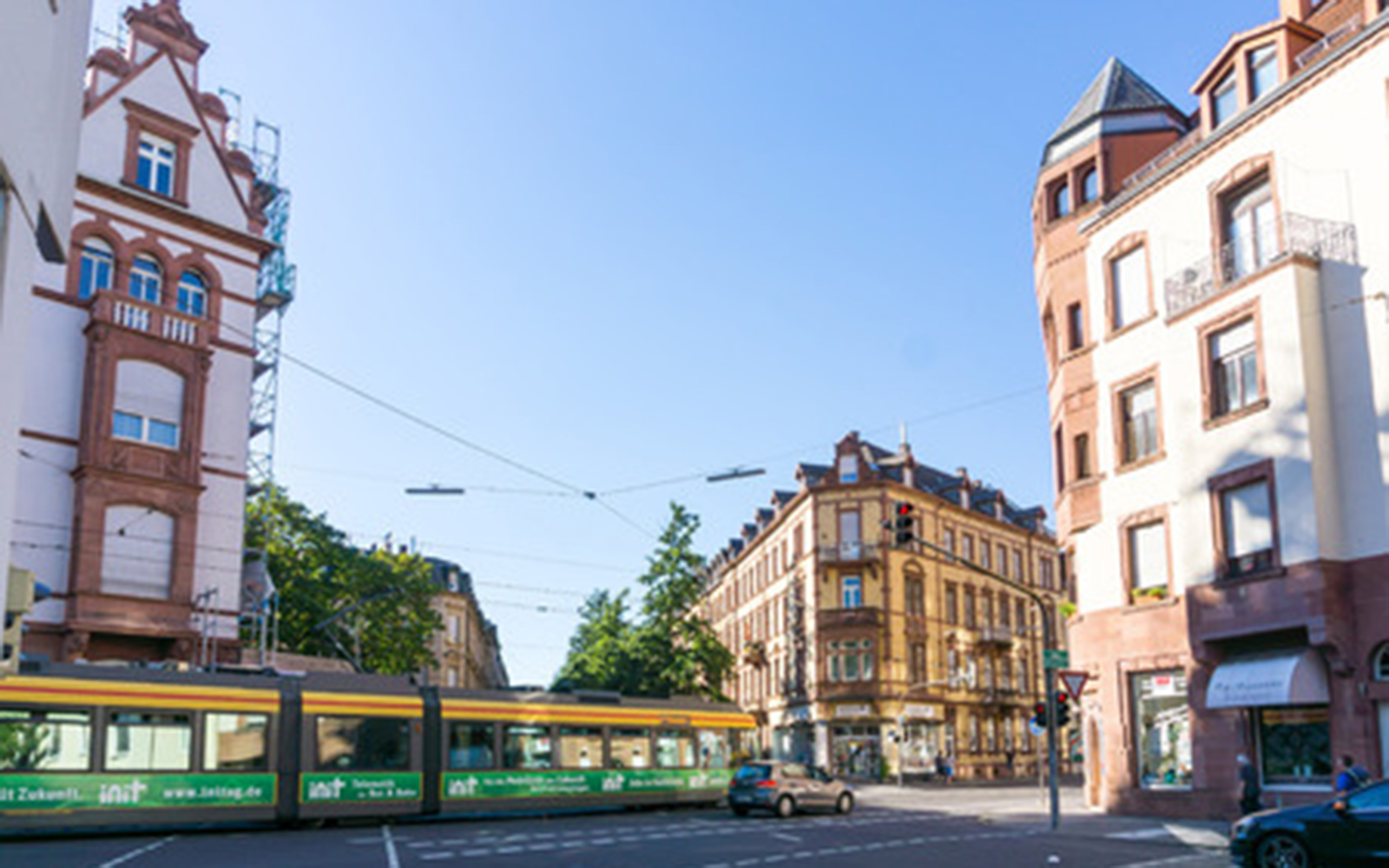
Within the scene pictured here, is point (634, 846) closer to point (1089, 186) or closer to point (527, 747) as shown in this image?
point (527, 747)

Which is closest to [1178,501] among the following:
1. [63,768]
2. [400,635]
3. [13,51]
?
[63,768]

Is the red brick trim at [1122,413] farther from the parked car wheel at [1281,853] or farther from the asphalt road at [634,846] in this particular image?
the parked car wheel at [1281,853]

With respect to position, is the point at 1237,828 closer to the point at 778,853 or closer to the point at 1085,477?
the point at 778,853

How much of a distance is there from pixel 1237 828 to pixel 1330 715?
10087mm

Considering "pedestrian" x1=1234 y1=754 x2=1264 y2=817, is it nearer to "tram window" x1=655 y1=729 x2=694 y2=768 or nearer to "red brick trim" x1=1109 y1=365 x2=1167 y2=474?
"red brick trim" x1=1109 y1=365 x2=1167 y2=474

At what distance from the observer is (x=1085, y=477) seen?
1318 inches

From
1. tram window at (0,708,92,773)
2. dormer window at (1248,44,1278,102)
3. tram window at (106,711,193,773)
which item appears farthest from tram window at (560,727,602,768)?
dormer window at (1248,44,1278,102)

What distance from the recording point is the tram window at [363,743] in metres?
25.3

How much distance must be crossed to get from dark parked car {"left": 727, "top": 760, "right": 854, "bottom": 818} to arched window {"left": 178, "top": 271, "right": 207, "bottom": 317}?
2002 centimetres

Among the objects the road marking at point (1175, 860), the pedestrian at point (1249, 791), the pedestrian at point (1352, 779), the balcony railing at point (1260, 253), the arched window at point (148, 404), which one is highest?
the balcony railing at point (1260, 253)

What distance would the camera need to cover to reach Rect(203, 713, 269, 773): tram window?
23.6 m

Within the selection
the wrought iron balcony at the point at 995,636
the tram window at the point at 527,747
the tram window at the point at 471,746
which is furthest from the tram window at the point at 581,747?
the wrought iron balcony at the point at 995,636

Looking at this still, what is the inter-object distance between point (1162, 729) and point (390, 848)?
18.6 metres

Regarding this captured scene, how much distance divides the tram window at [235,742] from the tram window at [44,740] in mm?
2248
